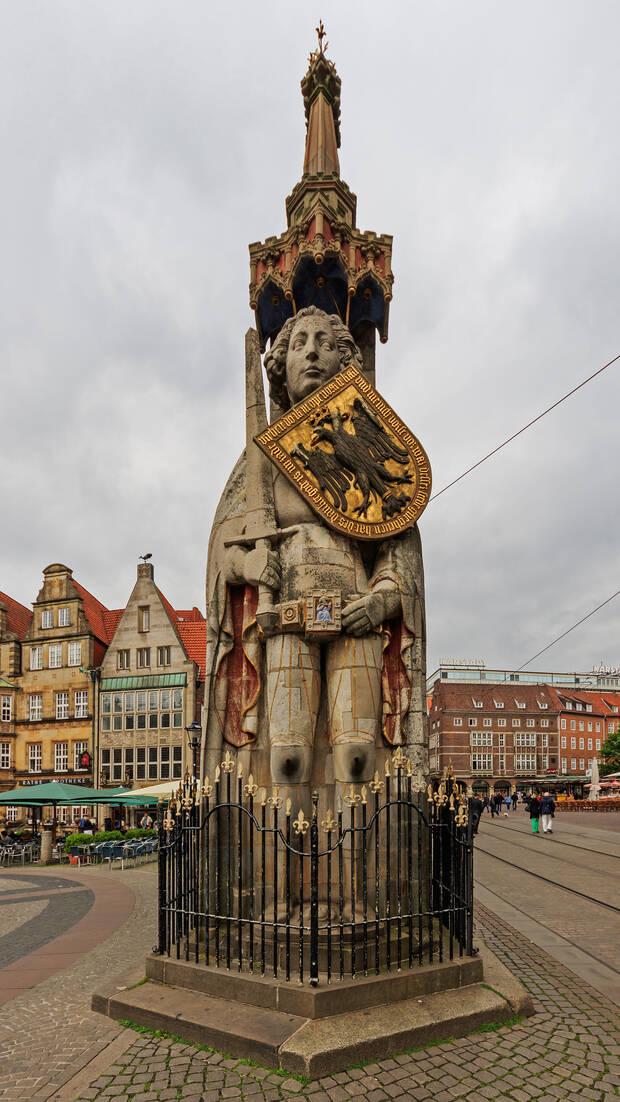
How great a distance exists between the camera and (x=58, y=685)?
3797 centimetres

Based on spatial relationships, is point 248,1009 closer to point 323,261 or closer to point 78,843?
point 323,261

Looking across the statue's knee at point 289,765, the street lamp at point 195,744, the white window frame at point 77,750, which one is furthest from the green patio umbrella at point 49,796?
the statue's knee at point 289,765

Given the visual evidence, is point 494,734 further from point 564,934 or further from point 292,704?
point 292,704

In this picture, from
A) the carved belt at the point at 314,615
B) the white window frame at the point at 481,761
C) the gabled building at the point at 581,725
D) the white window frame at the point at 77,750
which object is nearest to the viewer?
the carved belt at the point at 314,615

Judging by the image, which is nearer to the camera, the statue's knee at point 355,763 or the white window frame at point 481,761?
the statue's knee at point 355,763

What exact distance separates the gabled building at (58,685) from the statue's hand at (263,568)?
105 ft

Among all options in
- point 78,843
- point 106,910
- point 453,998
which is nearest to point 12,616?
point 78,843

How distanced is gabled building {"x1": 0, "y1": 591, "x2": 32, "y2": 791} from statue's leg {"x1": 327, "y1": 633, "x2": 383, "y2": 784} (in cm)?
3610

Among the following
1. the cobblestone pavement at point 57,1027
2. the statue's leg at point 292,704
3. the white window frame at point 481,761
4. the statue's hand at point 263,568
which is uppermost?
the statue's hand at point 263,568

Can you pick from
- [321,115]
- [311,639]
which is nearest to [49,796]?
[311,639]

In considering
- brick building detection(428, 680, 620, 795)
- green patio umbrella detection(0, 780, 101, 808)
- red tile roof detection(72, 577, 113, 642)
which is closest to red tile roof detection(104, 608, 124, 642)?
red tile roof detection(72, 577, 113, 642)

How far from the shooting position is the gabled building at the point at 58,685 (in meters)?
37.0

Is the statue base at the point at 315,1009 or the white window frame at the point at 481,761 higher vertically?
the statue base at the point at 315,1009

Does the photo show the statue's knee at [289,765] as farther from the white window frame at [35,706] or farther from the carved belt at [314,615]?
the white window frame at [35,706]
